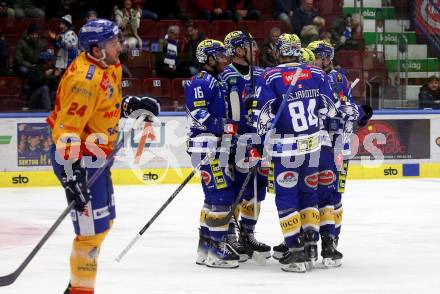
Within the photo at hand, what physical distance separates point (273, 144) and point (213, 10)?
889 cm

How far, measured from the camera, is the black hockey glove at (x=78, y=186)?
16.1 ft

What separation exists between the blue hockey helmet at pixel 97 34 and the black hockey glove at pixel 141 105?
0.36m

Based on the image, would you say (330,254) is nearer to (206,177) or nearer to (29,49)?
(206,177)

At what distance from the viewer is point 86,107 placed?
195 inches

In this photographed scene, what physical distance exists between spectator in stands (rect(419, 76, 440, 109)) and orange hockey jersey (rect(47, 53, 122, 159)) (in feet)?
27.8

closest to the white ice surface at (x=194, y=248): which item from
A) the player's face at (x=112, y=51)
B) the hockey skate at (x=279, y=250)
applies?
the hockey skate at (x=279, y=250)

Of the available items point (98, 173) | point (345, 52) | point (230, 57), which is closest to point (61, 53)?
point (345, 52)

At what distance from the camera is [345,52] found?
14.7 meters

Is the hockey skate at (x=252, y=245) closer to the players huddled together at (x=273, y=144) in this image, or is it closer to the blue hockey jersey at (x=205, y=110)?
the players huddled together at (x=273, y=144)

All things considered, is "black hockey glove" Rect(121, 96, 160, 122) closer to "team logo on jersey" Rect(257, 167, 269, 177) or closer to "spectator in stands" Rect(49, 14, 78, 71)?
"team logo on jersey" Rect(257, 167, 269, 177)

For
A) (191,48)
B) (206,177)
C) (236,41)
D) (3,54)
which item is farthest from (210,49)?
(3,54)

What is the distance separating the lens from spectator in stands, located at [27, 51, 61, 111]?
12252 millimetres

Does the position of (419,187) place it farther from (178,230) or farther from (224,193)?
(224,193)

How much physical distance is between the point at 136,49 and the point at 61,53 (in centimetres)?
133
